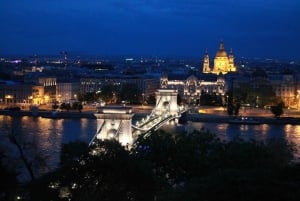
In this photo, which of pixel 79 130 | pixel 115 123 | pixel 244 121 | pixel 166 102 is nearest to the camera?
pixel 115 123

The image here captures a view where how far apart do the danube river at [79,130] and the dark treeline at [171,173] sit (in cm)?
564

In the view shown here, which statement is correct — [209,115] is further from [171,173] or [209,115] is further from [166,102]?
[171,173]

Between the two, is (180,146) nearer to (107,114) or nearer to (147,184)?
(147,184)

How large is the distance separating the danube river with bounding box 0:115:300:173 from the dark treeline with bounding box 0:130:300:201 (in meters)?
5.64

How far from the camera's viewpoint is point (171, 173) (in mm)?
7039

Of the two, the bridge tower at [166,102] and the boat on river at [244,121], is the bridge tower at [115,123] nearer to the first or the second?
the bridge tower at [166,102]

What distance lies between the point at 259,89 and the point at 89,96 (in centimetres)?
759

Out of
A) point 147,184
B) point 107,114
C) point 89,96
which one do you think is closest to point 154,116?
point 107,114

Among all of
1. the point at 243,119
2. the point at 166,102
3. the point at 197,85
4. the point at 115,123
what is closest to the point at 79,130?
the point at 166,102

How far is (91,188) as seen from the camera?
585 cm

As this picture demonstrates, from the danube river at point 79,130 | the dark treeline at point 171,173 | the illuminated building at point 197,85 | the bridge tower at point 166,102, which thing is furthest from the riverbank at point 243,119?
the dark treeline at point 171,173

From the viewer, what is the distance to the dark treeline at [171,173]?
4.80 meters

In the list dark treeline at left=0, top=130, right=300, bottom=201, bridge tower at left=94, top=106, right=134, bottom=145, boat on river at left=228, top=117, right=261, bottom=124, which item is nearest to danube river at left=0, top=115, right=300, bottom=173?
boat on river at left=228, top=117, right=261, bottom=124

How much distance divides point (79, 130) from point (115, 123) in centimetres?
641
